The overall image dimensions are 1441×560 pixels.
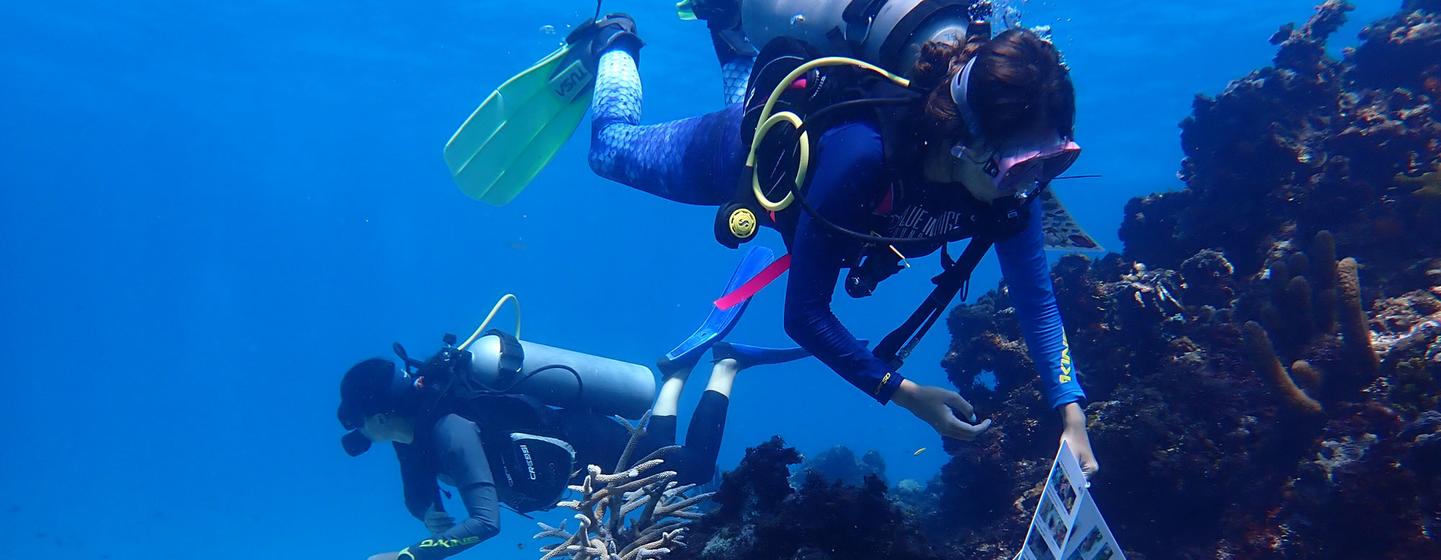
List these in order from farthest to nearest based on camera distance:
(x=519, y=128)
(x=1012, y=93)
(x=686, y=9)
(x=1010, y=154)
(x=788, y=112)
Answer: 1. (x=519, y=128)
2. (x=686, y=9)
3. (x=788, y=112)
4. (x=1010, y=154)
5. (x=1012, y=93)

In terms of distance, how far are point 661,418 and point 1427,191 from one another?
6.47m

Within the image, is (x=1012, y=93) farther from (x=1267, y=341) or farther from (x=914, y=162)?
(x=1267, y=341)

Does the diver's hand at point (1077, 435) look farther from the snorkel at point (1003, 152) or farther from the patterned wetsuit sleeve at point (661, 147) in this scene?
the patterned wetsuit sleeve at point (661, 147)

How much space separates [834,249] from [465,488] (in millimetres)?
4109

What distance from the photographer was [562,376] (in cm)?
657

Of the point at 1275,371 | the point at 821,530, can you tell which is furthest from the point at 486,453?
the point at 1275,371

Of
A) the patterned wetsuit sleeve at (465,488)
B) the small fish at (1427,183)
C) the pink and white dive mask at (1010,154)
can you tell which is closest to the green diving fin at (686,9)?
the pink and white dive mask at (1010,154)

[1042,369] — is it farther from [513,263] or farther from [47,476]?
[47,476]

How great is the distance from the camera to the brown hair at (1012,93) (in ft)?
8.03

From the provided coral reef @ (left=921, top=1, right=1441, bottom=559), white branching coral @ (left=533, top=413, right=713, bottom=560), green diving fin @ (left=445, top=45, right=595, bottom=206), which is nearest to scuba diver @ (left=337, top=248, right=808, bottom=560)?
white branching coral @ (left=533, top=413, right=713, bottom=560)

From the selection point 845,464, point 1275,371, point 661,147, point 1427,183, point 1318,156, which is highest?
point 845,464

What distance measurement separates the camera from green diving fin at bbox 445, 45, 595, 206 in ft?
24.0

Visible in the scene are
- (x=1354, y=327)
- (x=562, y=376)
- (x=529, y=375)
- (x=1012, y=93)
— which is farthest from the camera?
(x=562, y=376)

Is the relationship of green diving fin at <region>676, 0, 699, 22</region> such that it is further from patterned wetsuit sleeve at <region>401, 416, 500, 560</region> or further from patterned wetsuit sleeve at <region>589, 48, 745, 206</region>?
patterned wetsuit sleeve at <region>401, 416, 500, 560</region>
